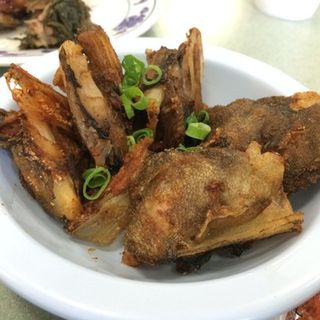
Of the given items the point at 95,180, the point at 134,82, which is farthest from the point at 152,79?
the point at 95,180

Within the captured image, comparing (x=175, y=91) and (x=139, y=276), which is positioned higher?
(x=175, y=91)

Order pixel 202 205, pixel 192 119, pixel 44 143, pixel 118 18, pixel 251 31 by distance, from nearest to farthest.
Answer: pixel 202 205 < pixel 44 143 < pixel 192 119 < pixel 118 18 < pixel 251 31

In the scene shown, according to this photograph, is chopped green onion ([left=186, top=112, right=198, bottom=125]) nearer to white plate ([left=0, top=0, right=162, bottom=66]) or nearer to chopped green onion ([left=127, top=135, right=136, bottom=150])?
chopped green onion ([left=127, top=135, right=136, bottom=150])

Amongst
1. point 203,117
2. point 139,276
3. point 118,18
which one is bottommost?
point 118,18

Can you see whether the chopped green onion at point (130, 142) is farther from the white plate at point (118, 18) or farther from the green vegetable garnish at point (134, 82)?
the white plate at point (118, 18)

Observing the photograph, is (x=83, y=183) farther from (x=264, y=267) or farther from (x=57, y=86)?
(x=264, y=267)

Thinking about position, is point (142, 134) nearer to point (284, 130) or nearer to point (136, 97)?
point (136, 97)

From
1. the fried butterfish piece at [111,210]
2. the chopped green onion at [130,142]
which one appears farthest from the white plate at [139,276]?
the chopped green onion at [130,142]
